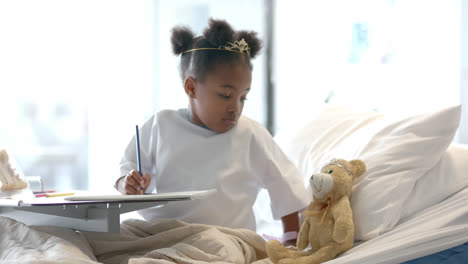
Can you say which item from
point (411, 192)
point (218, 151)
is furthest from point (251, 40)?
point (411, 192)

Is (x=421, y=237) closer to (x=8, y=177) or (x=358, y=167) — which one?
(x=358, y=167)

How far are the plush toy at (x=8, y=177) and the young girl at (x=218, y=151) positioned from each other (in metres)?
0.26

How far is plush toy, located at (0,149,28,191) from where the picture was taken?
Answer: 1282 mm

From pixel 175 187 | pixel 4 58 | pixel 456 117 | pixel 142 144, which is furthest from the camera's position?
pixel 4 58

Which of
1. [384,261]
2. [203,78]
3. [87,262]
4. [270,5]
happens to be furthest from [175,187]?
[270,5]

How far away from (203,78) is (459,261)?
0.77m

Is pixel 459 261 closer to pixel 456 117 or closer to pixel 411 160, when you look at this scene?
pixel 411 160

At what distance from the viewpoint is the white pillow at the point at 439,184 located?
1158mm

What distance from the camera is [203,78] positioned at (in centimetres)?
135

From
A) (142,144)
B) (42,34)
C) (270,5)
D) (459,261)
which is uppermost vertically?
(270,5)

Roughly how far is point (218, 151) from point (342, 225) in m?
0.42

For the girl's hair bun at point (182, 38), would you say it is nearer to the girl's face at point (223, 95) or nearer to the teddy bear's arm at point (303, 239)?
the girl's face at point (223, 95)

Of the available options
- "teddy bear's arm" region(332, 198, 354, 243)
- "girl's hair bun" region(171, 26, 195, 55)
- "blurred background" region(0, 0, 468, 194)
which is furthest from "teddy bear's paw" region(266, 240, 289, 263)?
"blurred background" region(0, 0, 468, 194)

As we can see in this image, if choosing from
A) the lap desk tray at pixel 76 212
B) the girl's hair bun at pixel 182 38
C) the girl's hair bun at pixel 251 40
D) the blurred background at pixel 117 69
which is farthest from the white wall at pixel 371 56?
the lap desk tray at pixel 76 212
